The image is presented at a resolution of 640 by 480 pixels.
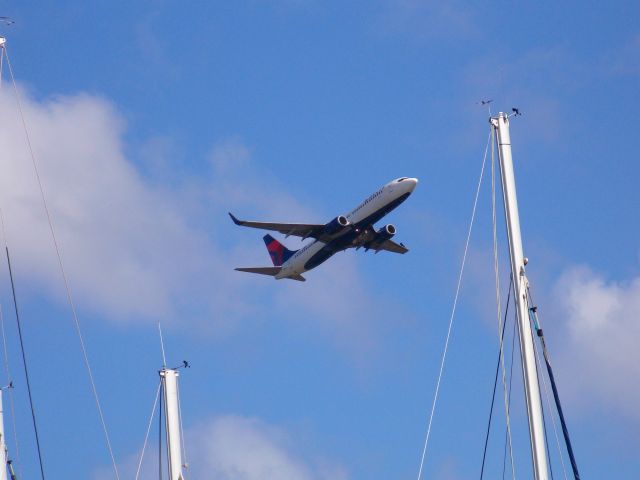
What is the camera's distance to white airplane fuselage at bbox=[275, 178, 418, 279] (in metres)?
80.3

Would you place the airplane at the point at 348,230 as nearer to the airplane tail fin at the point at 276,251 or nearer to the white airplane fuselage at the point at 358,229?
the white airplane fuselage at the point at 358,229

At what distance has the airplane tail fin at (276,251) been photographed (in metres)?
103

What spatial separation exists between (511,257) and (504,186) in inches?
101

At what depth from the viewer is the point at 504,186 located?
38500 mm

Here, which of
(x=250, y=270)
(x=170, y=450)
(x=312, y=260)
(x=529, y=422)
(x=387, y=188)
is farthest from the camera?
(x=250, y=270)

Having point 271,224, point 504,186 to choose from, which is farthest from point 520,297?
point 271,224

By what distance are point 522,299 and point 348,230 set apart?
158 ft

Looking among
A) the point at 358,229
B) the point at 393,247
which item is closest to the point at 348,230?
the point at 358,229

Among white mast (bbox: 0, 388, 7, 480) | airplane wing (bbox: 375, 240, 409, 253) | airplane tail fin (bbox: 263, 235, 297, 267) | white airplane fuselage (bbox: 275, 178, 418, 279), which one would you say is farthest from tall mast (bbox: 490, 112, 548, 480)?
airplane tail fin (bbox: 263, 235, 297, 267)

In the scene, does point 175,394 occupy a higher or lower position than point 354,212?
lower

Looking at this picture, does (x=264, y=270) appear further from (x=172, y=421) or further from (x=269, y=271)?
(x=172, y=421)

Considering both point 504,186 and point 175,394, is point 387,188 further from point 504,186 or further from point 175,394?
point 504,186

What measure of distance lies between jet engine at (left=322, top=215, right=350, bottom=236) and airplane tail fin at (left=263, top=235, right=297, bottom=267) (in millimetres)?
17822

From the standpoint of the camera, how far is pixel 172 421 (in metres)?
52.1
